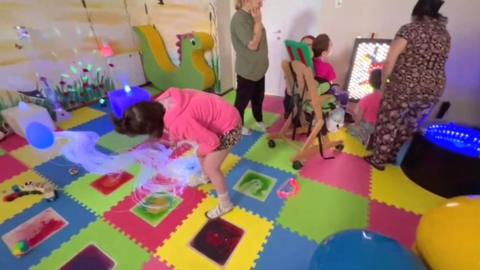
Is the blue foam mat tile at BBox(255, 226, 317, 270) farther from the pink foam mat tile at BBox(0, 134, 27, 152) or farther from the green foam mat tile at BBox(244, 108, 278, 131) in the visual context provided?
the pink foam mat tile at BBox(0, 134, 27, 152)

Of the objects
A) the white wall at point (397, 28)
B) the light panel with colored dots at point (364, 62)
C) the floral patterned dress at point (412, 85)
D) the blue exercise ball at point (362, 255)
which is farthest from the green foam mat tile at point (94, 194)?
the light panel with colored dots at point (364, 62)

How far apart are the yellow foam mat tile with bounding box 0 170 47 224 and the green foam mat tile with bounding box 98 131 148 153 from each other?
0.56m

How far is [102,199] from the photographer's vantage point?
168 centimetres

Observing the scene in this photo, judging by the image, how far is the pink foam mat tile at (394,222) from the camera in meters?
1.39

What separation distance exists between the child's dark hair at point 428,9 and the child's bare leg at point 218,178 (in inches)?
56.5

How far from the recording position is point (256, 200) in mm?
1649

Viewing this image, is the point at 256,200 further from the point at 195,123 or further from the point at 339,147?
the point at 339,147

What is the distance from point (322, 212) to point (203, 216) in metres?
0.75

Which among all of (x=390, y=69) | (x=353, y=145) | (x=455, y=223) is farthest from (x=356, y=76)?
(x=455, y=223)

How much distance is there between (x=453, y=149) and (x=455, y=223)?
88 cm

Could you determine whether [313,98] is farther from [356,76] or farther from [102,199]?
[102,199]

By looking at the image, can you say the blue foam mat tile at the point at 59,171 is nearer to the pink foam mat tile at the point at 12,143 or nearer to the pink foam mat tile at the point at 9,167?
the pink foam mat tile at the point at 9,167

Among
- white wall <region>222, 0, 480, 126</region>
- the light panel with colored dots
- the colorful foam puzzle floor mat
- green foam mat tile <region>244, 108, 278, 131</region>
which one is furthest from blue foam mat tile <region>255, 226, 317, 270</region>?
white wall <region>222, 0, 480, 126</region>

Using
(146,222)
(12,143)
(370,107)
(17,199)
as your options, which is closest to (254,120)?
(370,107)
